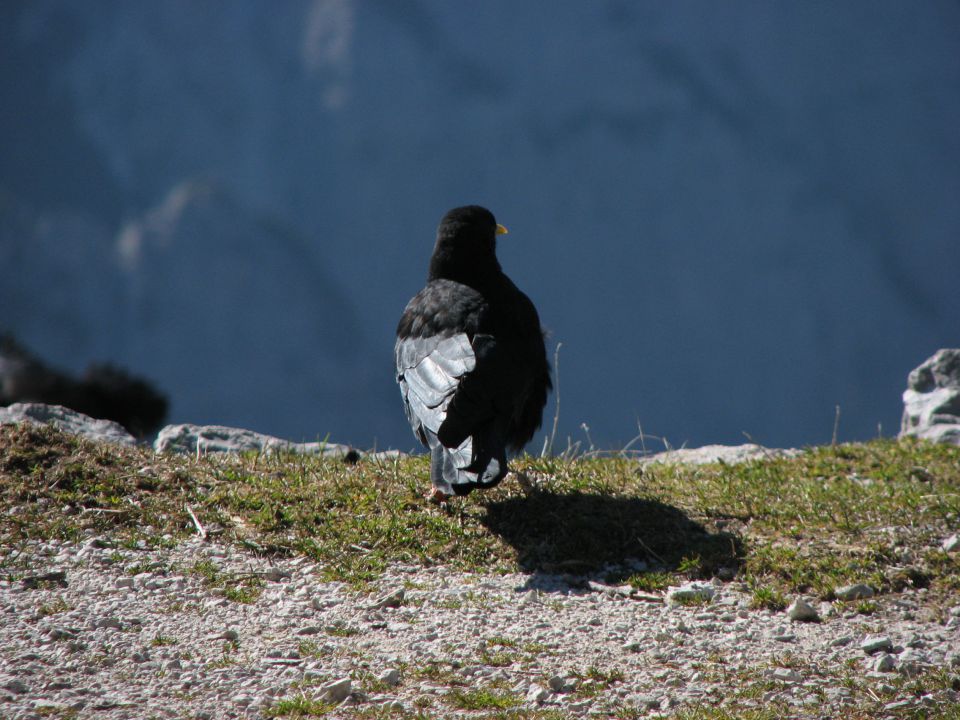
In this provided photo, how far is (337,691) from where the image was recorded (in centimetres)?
346

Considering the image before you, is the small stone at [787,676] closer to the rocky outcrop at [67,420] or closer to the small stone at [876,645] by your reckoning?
the small stone at [876,645]

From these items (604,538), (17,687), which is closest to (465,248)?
(604,538)

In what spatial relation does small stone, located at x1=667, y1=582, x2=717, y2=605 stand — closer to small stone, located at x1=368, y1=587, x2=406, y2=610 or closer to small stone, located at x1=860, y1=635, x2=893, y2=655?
small stone, located at x1=860, y1=635, x2=893, y2=655

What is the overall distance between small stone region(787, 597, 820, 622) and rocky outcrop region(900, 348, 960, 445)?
11.2 feet

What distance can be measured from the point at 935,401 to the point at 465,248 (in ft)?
12.7

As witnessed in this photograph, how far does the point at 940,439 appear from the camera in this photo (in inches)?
280

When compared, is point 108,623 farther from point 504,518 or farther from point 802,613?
point 802,613

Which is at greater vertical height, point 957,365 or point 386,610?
point 957,365

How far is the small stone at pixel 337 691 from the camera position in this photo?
3447 mm

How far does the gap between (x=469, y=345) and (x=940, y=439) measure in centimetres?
372

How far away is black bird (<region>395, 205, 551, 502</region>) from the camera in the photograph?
487cm

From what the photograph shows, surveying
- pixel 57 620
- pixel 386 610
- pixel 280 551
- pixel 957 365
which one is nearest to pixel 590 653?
pixel 386 610

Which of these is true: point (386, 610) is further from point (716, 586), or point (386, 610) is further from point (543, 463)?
point (543, 463)

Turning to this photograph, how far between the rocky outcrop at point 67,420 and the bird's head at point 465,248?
225cm
